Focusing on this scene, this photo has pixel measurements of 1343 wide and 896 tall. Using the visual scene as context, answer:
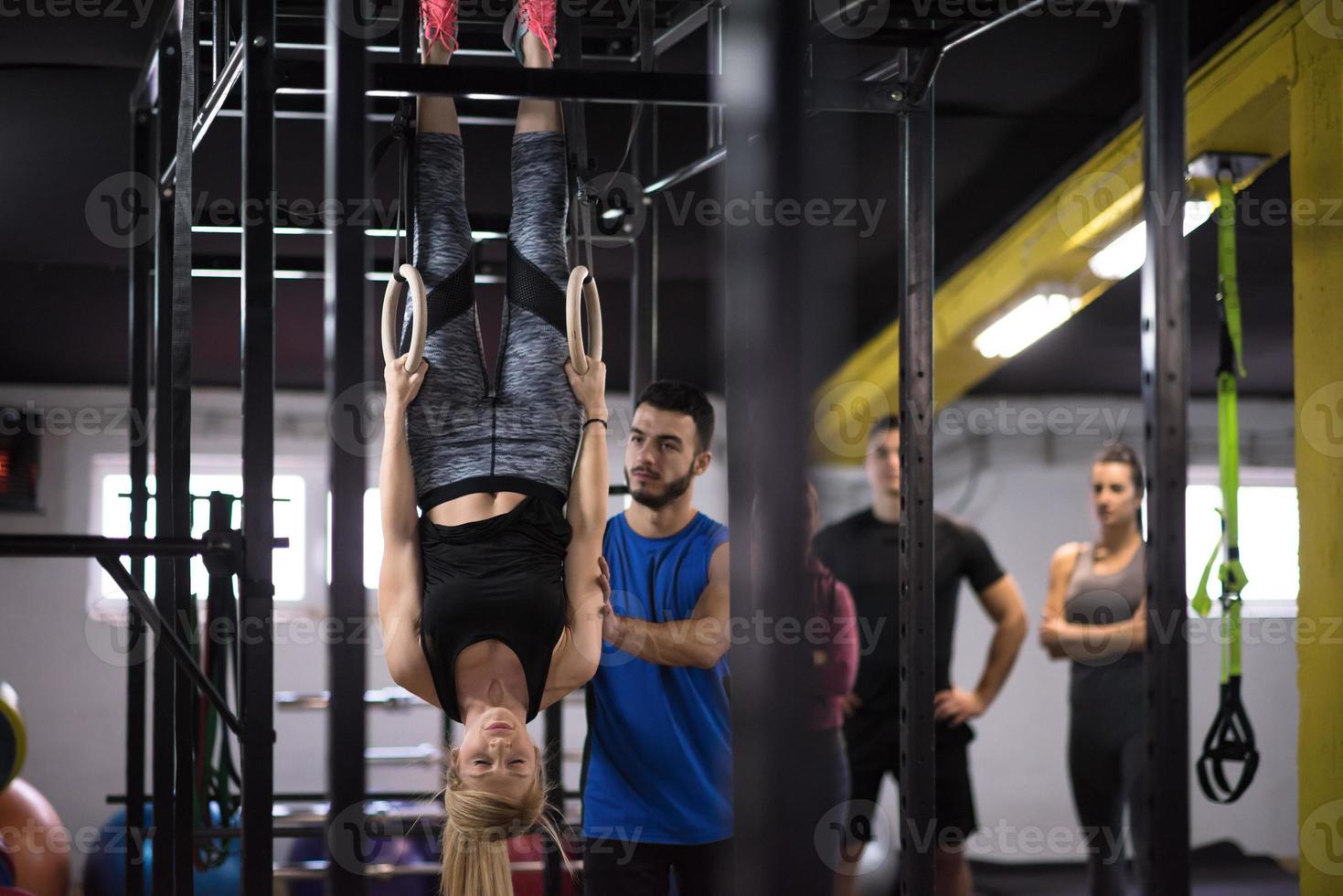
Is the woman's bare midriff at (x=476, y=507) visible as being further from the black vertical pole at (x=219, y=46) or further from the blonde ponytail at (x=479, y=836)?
the black vertical pole at (x=219, y=46)

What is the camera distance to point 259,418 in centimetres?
220

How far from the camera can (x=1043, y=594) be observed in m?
8.45

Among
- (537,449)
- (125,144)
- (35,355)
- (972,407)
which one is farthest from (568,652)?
(972,407)

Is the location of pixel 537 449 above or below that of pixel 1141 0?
below

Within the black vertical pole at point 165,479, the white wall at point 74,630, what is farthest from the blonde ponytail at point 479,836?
the white wall at point 74,630

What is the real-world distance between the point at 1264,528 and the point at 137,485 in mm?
7758

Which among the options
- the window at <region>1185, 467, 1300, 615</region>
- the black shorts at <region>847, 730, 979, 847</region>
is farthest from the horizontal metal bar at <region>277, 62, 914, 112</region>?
the window at <region>1185, 467, 1300, 615</region>

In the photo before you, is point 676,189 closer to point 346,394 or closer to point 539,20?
point 539,20

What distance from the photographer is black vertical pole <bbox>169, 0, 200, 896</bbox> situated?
2643 millimetres

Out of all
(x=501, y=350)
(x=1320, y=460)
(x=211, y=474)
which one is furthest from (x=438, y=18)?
(x=211, y=474)

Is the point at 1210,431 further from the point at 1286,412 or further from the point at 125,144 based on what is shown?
the point at 125,144

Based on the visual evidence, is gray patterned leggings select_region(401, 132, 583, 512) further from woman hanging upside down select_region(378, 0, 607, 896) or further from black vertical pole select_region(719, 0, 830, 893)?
black vertical pole select_region(719, 0, 830, 893)

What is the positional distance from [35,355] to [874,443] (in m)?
4.93

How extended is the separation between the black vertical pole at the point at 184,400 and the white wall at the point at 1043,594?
585cm
